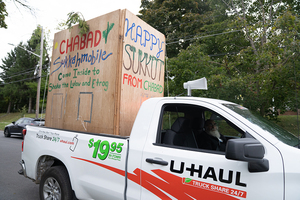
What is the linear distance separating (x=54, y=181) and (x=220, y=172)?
247 centimetres

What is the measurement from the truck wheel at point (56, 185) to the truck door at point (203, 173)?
1.27 metres

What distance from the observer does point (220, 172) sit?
2020 mm

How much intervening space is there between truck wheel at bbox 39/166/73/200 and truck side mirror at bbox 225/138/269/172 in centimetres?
229

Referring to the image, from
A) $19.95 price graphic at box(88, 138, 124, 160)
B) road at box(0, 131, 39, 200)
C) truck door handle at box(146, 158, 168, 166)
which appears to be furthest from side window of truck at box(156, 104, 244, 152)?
road at box(0, 131, 39, 200)

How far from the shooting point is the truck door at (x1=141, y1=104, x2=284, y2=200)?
185 cm

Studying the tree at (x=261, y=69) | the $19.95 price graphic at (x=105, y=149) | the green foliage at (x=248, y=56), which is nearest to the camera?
the $19.95 price graphic at (x=105, y=149)

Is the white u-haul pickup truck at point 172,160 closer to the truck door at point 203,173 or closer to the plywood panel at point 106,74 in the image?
the truck door at point 203,173

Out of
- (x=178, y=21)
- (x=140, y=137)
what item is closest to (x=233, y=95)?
(x=140, y=137)

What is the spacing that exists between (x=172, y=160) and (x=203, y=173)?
1.12 ft

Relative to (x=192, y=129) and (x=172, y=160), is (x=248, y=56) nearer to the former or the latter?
(x=192, y=129)

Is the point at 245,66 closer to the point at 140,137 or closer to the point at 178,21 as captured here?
the point at 178,21

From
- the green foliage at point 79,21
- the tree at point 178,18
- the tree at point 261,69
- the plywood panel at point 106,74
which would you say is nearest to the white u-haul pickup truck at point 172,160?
the plywood panel at point 106,74

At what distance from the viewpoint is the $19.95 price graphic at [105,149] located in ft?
8.81

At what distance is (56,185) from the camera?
127 inches
